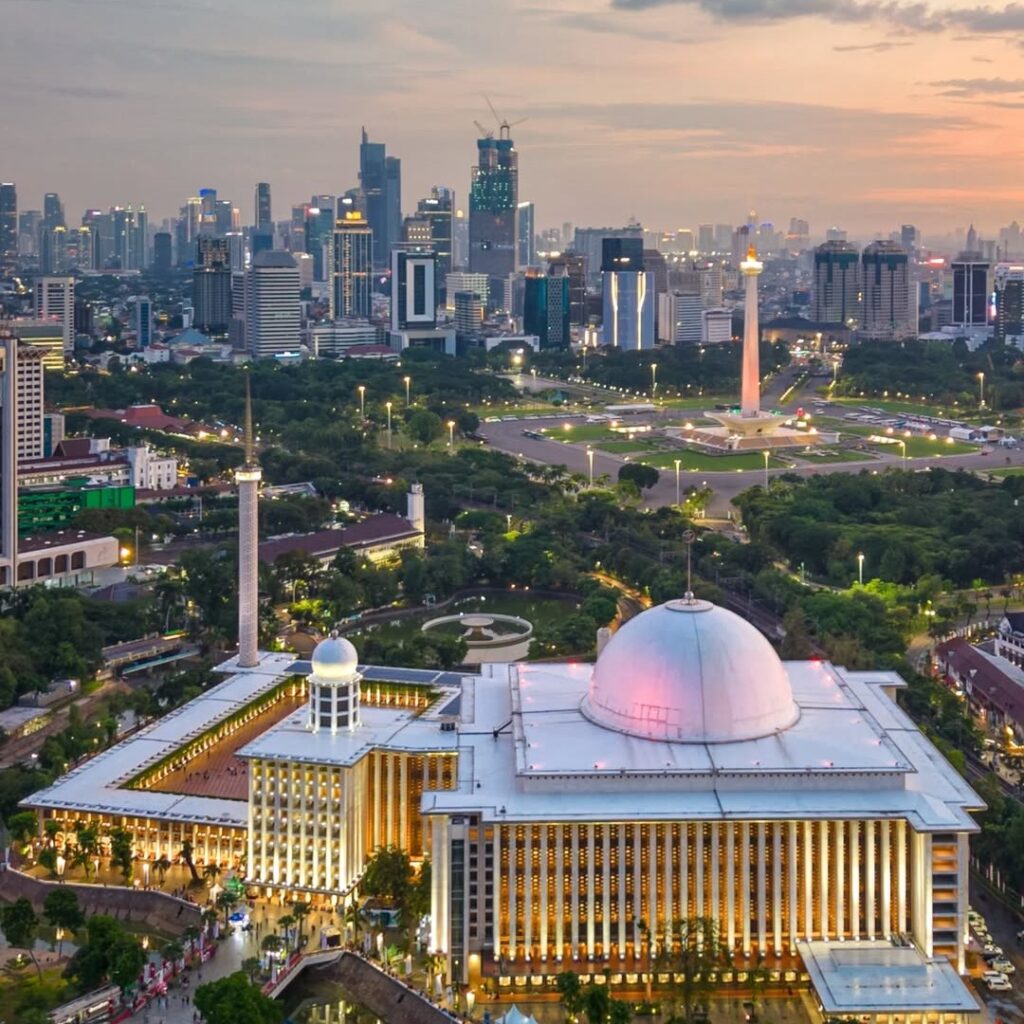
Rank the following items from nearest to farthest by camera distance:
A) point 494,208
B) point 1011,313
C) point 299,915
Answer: point 299,915 < point 1011,313 < point 494,208

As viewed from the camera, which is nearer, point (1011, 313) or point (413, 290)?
point (413, 290)

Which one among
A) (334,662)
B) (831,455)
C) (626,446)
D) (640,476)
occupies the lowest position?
(334,662)

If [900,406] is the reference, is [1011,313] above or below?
above

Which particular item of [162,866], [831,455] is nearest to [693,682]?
[162,866]

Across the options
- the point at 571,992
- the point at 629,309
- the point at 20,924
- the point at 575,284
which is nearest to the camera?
the point at 571,992

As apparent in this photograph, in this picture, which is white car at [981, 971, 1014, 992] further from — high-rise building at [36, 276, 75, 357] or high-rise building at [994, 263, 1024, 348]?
high-rise building at [994, 263, 1024, 348]

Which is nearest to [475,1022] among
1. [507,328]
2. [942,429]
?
[942,429]

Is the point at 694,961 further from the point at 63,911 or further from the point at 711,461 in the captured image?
the point at 711,461
